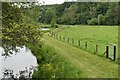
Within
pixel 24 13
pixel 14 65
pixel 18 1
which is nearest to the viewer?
pixel 18 1

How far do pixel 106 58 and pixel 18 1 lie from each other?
9640 millimetres

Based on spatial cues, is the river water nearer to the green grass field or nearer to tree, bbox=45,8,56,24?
the green grass field

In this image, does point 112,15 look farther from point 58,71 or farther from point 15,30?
point 15,30

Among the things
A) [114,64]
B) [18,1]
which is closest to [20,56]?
[114,64]

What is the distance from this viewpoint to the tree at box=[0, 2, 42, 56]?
1265cm

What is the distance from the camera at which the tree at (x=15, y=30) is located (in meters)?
12.6

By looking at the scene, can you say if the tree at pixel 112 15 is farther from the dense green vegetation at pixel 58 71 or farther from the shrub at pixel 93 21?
the dense green vegetation at pixel 58 71

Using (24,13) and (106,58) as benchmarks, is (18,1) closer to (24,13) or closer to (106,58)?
(24,13)

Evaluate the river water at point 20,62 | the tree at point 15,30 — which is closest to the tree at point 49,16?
the river water at point 20,62

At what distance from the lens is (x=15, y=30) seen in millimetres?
12828


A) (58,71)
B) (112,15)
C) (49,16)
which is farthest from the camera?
(49,16)

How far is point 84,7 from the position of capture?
3501 inches

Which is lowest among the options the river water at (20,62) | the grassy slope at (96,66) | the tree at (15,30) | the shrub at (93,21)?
the river water at (20,62)

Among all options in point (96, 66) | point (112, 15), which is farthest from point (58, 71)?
point (112, 15)
